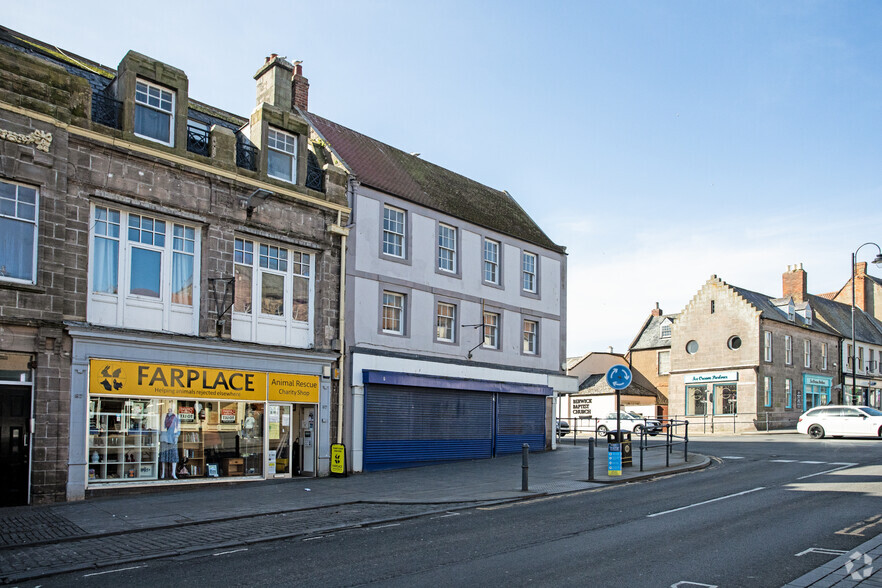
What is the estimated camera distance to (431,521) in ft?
41.8

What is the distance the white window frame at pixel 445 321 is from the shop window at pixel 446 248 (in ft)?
4.15

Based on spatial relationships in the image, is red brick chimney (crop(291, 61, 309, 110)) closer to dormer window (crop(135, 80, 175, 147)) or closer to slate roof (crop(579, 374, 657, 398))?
dormer window (crop(135, 80, 175, 147))

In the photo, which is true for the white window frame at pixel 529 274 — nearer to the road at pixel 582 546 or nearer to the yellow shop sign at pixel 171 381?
the yellow shop sign at pixel 171 381

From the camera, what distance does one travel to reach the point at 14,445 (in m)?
14.5

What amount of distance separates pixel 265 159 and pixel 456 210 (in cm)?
807

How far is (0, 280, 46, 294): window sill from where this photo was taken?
14484mm

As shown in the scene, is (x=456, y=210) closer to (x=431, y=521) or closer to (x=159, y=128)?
(x=159, y=128)

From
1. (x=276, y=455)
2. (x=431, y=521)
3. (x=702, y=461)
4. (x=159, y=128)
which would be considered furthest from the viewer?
(x=702, y=461)

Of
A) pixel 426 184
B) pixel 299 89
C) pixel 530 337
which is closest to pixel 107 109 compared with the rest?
pixel 299 89

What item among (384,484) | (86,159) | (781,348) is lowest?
(384,484)

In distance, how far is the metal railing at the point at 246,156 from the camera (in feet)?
64.5

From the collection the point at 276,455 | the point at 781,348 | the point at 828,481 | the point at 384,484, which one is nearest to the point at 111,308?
the point at 276,455

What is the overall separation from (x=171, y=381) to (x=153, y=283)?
2.37m

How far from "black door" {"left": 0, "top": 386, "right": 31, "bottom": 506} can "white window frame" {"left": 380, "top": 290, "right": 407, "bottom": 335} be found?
10.6 meters
